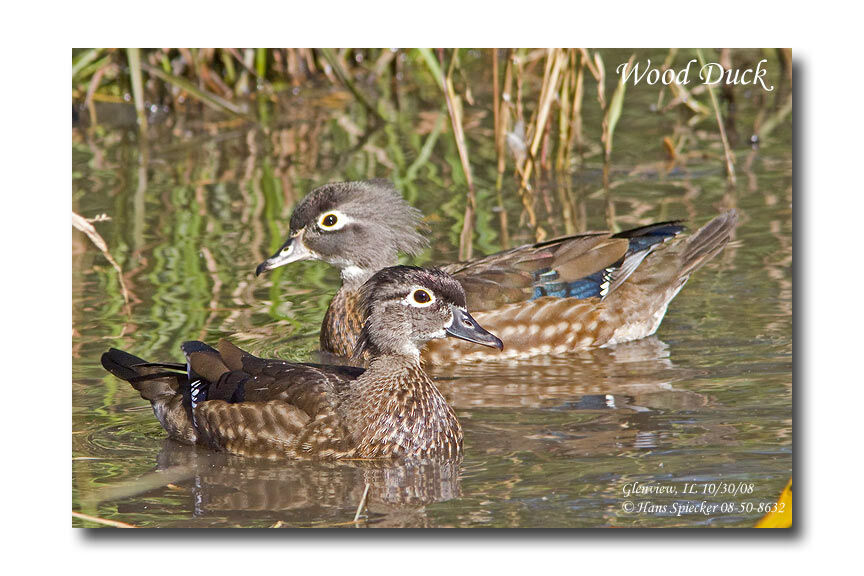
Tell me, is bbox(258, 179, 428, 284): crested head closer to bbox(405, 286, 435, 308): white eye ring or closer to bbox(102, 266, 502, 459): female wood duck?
bbox(102, 266, 502, 459): female wood duck

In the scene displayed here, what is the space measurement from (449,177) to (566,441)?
5288 millimetres

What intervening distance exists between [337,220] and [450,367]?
129 cm

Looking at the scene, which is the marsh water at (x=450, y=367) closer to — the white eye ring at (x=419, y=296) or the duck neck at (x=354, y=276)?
the duck neck at (x=354, y=276)

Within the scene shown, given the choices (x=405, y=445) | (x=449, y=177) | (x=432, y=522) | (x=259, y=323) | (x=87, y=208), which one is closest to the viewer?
(x=432, y=522)

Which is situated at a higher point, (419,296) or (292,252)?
(292,252)

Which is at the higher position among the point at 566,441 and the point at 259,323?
the point at 259,323

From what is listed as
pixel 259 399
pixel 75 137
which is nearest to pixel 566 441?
pixel 259 399

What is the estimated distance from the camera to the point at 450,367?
872cm

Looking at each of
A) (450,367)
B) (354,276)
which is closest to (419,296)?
(450,367)

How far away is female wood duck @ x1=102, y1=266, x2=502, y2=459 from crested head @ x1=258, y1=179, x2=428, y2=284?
1845 millimetres

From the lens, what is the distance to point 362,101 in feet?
40.8

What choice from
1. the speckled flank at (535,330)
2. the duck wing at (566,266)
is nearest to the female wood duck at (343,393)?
the speckled flank at (535,330)

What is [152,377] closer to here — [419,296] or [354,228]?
[419,296]
